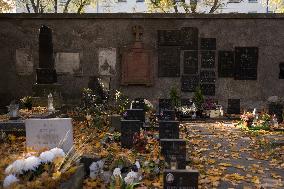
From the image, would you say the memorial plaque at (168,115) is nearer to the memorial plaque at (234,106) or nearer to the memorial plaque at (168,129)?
the memorial plaque at (168,129)

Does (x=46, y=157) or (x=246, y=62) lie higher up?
(x=246, y=62)

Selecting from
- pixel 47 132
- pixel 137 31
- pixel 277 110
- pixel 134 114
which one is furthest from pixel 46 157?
pixel 137 31

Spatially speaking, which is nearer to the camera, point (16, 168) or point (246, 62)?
point (16, 168)

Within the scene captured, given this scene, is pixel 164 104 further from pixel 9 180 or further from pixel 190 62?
pixel 9 180

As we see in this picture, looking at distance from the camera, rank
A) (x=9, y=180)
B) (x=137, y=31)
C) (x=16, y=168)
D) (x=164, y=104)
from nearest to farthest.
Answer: (x=9, y=180) < (x=16, y=168) < (x=164, y=104) < (x=137, y=31)

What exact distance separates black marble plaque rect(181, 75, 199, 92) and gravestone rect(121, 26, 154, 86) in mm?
1379

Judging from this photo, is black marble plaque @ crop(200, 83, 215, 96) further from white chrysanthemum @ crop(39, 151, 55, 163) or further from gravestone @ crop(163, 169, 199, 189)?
white chrysanthemum @ crop(39, 151, 55, 163)

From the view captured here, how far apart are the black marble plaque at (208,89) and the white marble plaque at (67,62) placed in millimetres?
5583

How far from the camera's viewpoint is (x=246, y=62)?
17.5 meters

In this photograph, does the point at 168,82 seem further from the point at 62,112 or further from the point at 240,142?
the point at 240,142

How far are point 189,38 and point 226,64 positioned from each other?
199 centimetres

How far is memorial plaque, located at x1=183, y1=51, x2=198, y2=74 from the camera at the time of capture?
17.7m

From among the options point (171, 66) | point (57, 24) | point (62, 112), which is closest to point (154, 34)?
point (171, 66)

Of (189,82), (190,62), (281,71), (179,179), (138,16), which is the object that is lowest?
(179,179)
